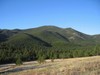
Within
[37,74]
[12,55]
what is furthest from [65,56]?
[37,74]

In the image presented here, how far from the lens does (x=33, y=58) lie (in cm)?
16475

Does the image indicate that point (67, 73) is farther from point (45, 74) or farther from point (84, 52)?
point (84, 52)

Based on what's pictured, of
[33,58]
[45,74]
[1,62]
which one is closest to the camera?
[45,74]

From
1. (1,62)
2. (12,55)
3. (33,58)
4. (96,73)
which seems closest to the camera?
(96,73)

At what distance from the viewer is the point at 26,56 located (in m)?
158

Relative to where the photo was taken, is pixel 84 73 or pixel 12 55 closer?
pixel 84 73

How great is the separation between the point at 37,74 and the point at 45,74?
64cm

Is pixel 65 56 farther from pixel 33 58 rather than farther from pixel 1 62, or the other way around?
pixel 1 62

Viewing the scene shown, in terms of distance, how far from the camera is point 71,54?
15600 cm

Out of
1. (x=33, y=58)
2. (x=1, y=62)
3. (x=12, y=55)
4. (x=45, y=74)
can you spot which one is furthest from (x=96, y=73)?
(x=33, y=58)

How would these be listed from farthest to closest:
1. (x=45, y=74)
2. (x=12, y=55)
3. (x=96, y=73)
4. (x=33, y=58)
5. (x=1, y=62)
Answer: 1. (x=33, y=58)
2. (x=12, y=55)
3. (x=1, y=62)
4. (x=45, y=74)
5. (x=96, y=73)

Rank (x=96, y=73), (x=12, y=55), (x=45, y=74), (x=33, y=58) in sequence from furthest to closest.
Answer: (x=33, y=58), (x=12, y=55), (x=45, y=74), (x=96, y=73)

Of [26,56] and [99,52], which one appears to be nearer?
[99,52]

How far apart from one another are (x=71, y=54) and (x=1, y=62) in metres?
42.7
